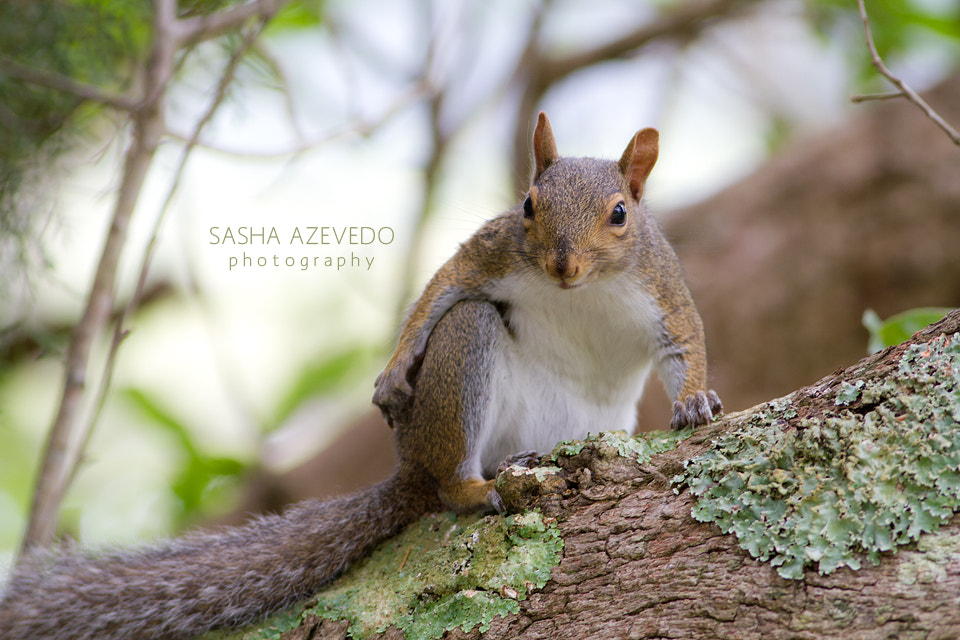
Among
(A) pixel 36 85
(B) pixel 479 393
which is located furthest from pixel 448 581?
(A) pixel 36 85

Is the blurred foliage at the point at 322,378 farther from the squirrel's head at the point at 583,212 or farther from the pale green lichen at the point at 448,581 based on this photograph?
the pale green lichen at the point at 448,581

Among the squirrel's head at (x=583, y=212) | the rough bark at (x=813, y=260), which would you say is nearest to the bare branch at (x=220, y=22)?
the squirrel's head at (x=583, y=212)

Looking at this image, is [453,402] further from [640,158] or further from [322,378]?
[322,378]

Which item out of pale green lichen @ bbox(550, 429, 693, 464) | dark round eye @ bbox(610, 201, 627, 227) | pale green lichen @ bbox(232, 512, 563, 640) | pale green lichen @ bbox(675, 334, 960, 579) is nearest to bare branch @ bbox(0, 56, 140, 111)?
dark round eye @ bbox(610, 201, 627, 227)

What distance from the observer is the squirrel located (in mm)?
2449

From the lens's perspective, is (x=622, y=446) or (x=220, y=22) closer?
(x=622, y=446)

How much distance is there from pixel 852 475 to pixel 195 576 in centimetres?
182

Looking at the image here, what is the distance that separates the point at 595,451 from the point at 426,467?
0.69m

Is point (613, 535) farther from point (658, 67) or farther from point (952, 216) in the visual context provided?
point (658, 67)

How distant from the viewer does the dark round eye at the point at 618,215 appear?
2.75 m

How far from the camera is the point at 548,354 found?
2867mm

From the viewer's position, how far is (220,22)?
131 inches

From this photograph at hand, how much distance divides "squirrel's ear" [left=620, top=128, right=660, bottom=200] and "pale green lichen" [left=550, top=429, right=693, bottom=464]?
106cm

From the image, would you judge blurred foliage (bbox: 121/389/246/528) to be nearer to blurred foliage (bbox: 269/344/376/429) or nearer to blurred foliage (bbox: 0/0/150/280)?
blurred foliage (bbox: 269/344/376/429)
